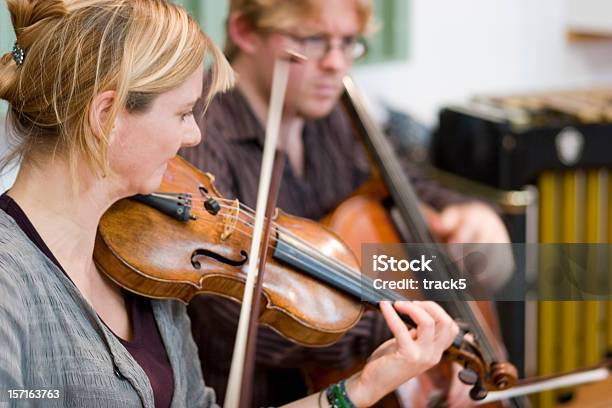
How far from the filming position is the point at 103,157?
81cm

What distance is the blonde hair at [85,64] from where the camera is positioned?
31.1 inches

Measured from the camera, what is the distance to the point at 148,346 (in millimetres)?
914

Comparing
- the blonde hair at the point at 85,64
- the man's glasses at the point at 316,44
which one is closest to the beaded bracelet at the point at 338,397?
the blonde hair at the point at 85,64

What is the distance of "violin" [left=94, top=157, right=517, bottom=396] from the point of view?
88cm

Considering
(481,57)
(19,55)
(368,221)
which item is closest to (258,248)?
(19,55)

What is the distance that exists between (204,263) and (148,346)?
0.10m

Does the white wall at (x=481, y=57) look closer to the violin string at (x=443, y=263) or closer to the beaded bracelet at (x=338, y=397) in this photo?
the violin string at (x=443, y=263)

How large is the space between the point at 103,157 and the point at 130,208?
0.09 meters

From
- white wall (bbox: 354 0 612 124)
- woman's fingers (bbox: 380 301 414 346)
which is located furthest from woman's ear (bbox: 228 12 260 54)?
white wall (bbox: 354 0 612 124)

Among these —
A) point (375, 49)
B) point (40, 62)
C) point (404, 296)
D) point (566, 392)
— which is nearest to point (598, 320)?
point (375, 49)

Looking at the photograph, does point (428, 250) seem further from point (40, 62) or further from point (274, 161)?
point (40, 62)

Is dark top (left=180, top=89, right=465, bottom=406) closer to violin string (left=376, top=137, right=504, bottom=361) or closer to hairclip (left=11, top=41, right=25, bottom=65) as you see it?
violin string (left=376, top=137, right=504, bottom=361)

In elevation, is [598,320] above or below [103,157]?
below

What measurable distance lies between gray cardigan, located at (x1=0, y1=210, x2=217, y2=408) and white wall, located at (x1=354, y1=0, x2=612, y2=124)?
1.48m
